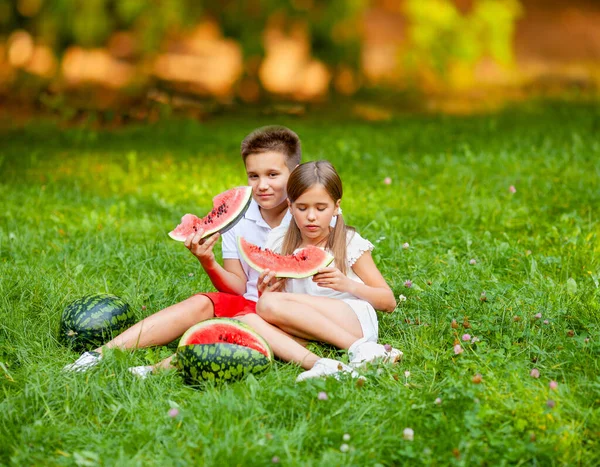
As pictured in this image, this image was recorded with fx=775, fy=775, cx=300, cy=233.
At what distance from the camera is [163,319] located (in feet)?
12.9

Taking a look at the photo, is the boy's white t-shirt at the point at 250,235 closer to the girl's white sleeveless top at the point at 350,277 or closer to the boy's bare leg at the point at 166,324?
the girl's white sleeveless top at the point at 350,277

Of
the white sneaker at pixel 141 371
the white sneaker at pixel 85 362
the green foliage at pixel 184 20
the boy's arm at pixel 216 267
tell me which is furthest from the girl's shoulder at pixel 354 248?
the green foliage at pixel 184 20

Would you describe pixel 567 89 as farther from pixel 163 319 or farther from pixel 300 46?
pixel 163 319

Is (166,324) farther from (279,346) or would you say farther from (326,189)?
(326,189)

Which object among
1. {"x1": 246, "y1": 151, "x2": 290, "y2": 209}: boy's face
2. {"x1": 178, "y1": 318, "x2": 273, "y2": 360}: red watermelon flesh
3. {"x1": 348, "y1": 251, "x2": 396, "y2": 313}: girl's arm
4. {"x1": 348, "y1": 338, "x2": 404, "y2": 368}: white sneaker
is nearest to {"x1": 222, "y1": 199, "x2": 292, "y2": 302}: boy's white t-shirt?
{"x1": 246, "y1": 151, "x2": 290, "y2": 209}: boy's face

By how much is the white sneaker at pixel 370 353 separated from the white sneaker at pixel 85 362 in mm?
1205

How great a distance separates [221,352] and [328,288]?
0.83 meters

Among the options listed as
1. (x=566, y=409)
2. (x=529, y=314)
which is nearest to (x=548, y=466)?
(x=566, y=409)

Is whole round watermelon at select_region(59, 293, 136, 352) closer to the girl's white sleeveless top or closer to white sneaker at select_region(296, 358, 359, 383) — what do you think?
the girl's white sleeveless top

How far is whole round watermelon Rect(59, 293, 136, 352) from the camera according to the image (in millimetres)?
3906

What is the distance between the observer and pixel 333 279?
3781mm

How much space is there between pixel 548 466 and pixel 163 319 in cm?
198

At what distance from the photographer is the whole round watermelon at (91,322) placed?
3.91m

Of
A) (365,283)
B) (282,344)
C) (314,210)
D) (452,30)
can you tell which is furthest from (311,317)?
(452,30)
